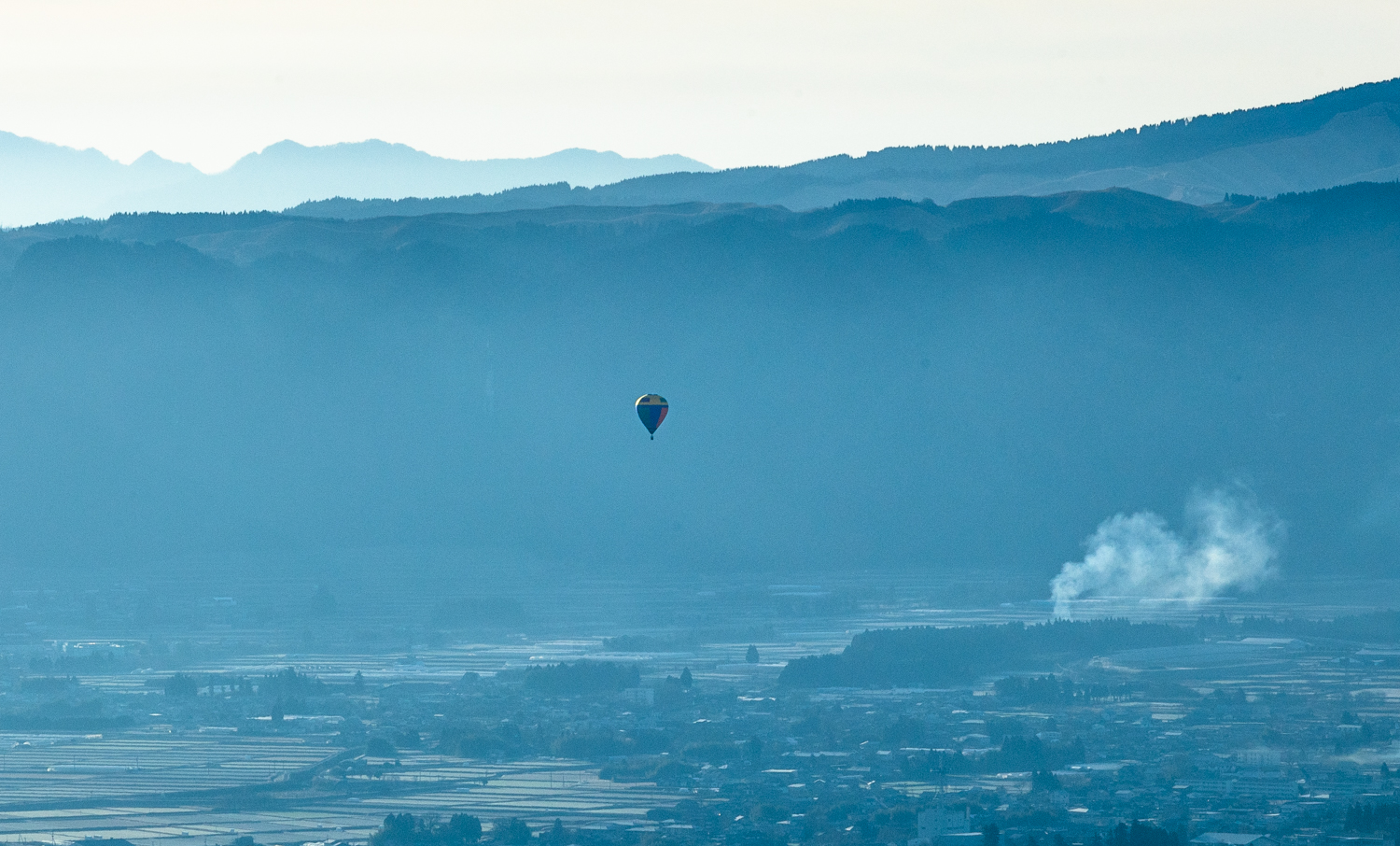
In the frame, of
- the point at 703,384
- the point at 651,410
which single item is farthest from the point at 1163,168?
the point at 651,410

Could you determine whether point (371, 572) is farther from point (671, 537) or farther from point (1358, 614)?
point (1358, 614)

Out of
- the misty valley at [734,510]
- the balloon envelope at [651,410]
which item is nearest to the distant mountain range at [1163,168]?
the misty valley at [734,510]

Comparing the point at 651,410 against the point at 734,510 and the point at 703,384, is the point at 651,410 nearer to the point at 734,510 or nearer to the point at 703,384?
the point at 734,510

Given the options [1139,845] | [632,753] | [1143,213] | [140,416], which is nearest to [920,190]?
[1143,213]

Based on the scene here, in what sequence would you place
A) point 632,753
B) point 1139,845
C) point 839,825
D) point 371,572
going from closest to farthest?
point 1139,845 → point 839,825 → point 632,753 → point 371,572

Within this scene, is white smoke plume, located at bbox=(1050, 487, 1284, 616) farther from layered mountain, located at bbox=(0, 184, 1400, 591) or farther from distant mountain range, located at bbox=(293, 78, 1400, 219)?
distant mountain range, located at bbox=(293, 78, 1400, 219)

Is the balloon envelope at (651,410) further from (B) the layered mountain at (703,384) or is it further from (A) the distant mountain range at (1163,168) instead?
(A) the distant mountain range at (1163,168)

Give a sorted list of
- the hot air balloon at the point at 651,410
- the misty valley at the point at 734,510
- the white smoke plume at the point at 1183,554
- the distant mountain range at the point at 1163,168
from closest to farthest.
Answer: the misty valley at the point at 734,510 → the hot air balloon at the point at 651,410 → the white smoke plume at the point at 1183,554 → the distant mountain range at the point at 1163,168

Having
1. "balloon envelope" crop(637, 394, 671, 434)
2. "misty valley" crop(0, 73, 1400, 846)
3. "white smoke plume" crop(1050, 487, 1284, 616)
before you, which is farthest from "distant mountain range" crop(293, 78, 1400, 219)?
"balloon envelope" crop(637, 394, 671, 434)
